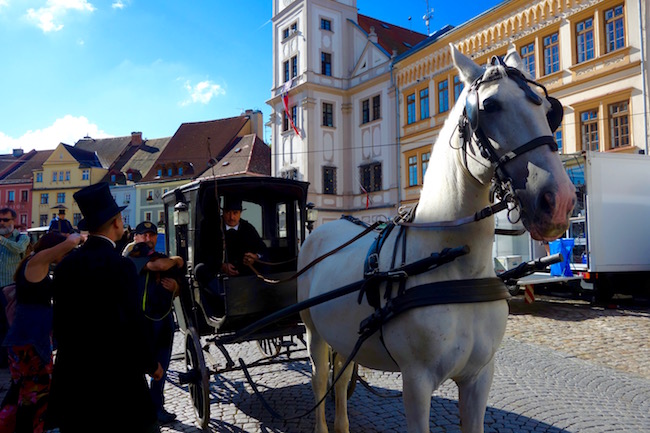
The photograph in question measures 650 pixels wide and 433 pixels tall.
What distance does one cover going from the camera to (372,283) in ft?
8.33

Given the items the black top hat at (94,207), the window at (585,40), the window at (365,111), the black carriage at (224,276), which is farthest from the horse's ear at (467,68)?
the window at (365,111)

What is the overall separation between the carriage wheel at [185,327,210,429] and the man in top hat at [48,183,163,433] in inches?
63.5

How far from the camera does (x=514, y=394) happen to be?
4773 millimetres

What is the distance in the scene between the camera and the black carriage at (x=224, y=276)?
4.36 metres

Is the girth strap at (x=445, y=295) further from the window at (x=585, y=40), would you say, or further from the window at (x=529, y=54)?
the window at (x=529, y=54)

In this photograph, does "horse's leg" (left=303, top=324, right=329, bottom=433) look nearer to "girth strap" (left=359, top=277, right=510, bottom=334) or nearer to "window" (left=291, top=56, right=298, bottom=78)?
"girth strap" (left=359, top=277, right=510, bottom=334)

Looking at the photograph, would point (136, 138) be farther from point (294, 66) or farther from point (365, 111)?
point (365, 111)

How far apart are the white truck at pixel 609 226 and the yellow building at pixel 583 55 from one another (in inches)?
170

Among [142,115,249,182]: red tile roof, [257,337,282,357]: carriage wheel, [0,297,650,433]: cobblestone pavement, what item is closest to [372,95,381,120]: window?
[142,115,249,182]: red tile roof

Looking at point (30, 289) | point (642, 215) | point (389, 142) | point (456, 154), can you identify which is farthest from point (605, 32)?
point (30, 289)

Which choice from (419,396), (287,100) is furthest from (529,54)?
(419,396)

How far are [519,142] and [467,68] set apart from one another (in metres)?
0.56

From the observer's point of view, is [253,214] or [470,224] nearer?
[470,224]

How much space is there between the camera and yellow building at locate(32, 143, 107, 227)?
49.4 m
